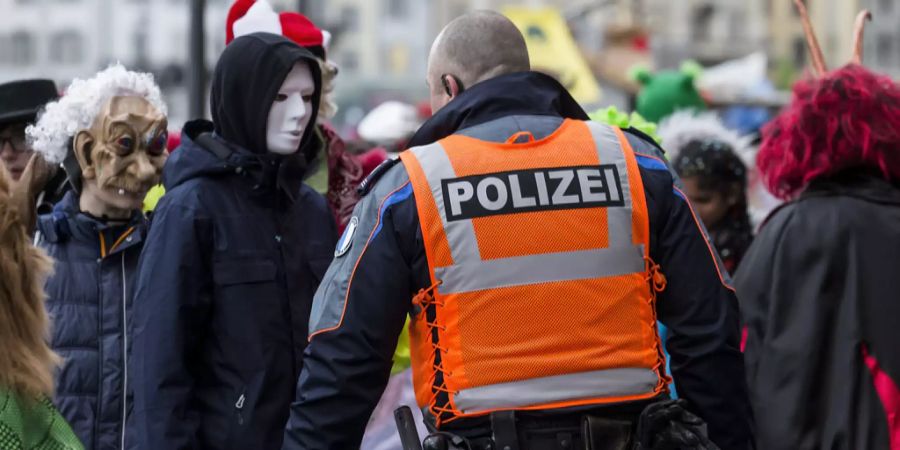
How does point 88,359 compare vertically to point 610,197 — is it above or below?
below

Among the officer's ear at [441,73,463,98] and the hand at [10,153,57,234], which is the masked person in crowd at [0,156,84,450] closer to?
the hand at [10,153,57,234]

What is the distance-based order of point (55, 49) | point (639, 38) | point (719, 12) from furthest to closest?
point (719, 12), point (55, 49), point (639, 38)

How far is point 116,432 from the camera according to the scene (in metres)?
4.60

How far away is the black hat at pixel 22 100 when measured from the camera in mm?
5508

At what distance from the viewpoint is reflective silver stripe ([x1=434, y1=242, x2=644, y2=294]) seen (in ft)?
12.3

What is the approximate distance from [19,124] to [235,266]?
1492mm

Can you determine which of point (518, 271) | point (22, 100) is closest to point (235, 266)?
point (518, 271)

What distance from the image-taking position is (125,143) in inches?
193

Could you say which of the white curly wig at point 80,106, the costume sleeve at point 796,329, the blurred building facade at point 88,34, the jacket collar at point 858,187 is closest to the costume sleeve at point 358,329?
the white curly wig at point 80,106

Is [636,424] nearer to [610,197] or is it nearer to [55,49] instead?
[610,197]

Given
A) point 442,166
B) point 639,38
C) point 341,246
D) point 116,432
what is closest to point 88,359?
point 116,432

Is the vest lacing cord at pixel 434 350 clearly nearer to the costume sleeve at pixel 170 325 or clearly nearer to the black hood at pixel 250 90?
the costume sleeve at pixel 170 325

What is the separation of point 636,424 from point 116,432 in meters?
1.71

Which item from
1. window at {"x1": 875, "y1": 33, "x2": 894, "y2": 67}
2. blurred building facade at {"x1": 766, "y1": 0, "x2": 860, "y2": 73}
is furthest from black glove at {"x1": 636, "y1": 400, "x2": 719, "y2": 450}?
window at {"x1": 875, "y1": 33, "x2": 894, "y2": 67}
